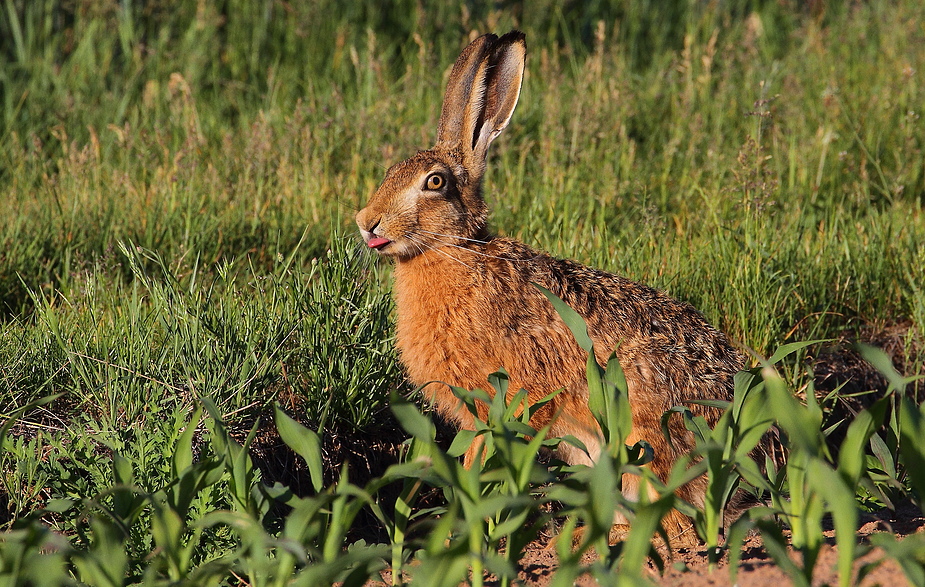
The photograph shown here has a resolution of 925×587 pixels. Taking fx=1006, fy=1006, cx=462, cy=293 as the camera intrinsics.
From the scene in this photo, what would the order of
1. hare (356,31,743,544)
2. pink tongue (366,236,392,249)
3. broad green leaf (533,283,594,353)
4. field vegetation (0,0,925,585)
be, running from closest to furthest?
1. field vegetation (0,0,925,585)
2. broad green leaf (533,283,594,353)
3. hare (356,31,743,544)
4. pink tongue (366,236,392,249)

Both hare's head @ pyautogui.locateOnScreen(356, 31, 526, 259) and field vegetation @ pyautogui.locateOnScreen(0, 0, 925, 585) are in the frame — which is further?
hare's head @ pyautogui.locateOnScreen(356, 31, 526, 259)

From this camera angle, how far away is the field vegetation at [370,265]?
257 centimetres

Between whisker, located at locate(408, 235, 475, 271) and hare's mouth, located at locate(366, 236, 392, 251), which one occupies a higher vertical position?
hare's mouth, located at locate(366, 236, 392, 251)

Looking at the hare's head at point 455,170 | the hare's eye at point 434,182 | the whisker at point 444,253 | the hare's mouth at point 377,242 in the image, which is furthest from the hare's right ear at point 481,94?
the hare's mouth at point 377,242

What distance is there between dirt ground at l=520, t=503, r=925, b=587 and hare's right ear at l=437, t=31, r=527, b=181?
1.77 metres

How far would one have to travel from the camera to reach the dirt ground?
2588 mm

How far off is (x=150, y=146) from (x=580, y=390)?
3604mm

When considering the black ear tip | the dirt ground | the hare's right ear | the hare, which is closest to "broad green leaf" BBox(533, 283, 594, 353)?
the hare

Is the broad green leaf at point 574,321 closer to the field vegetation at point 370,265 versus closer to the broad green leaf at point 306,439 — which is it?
the field vegetation at point 370,265

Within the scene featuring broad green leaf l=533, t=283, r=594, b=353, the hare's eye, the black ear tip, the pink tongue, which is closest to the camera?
broad green leaf l=533, t=283, r=594, b=353

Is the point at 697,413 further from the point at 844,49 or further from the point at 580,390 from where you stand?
the point at 844,49

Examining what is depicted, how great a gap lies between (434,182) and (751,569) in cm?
193

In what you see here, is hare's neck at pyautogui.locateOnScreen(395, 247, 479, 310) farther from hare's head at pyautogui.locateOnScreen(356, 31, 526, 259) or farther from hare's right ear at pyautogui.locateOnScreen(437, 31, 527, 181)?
hare's right ear at pyautogui.locateOnScreen(437, 31, 527, 181)

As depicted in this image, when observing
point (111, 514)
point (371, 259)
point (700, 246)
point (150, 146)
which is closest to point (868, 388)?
point (700, 246)
